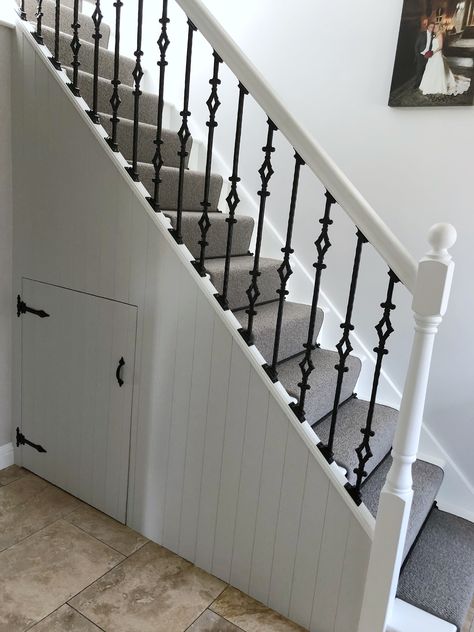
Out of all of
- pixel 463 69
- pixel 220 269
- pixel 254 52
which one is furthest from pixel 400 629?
pixel 254 52

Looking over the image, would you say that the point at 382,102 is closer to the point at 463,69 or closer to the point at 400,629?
the point at 463,69

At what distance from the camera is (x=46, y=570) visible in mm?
2047

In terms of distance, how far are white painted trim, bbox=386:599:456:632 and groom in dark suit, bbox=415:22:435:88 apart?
2.22 metres

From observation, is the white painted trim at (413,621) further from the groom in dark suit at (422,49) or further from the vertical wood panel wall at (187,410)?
the groom in dark suit at (422,49)

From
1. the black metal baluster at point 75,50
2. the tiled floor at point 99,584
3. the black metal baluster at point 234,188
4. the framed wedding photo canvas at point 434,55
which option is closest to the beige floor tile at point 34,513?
the tiled floor at point 99,584

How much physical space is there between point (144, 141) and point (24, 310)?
102 centimetres

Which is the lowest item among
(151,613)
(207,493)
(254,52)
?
(151,613)

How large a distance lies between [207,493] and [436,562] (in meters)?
0.97

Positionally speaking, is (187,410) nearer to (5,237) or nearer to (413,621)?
(413,621)

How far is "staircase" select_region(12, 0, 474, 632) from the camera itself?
71.5 inches

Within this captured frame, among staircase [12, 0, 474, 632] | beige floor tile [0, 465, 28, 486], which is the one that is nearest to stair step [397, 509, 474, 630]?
staircase [12, 0, 474, 632]

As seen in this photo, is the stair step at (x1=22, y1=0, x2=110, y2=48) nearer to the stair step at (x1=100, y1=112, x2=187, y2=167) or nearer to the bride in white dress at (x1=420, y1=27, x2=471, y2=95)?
the stair step at (x1=100, y1=112, x2=187, y2=167)

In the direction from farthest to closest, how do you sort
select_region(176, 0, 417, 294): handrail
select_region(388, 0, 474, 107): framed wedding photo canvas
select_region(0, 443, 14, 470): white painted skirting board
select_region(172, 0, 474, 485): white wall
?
select_region(0, 443, 14, 470): white painted skirting board, select_region(172, 0, 474, 485): white wall, select_region(388, 0, 474, 107): framed wedding photo canvas, select_region(176, 0, 417, 294): handrail

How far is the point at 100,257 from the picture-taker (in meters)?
2.24
